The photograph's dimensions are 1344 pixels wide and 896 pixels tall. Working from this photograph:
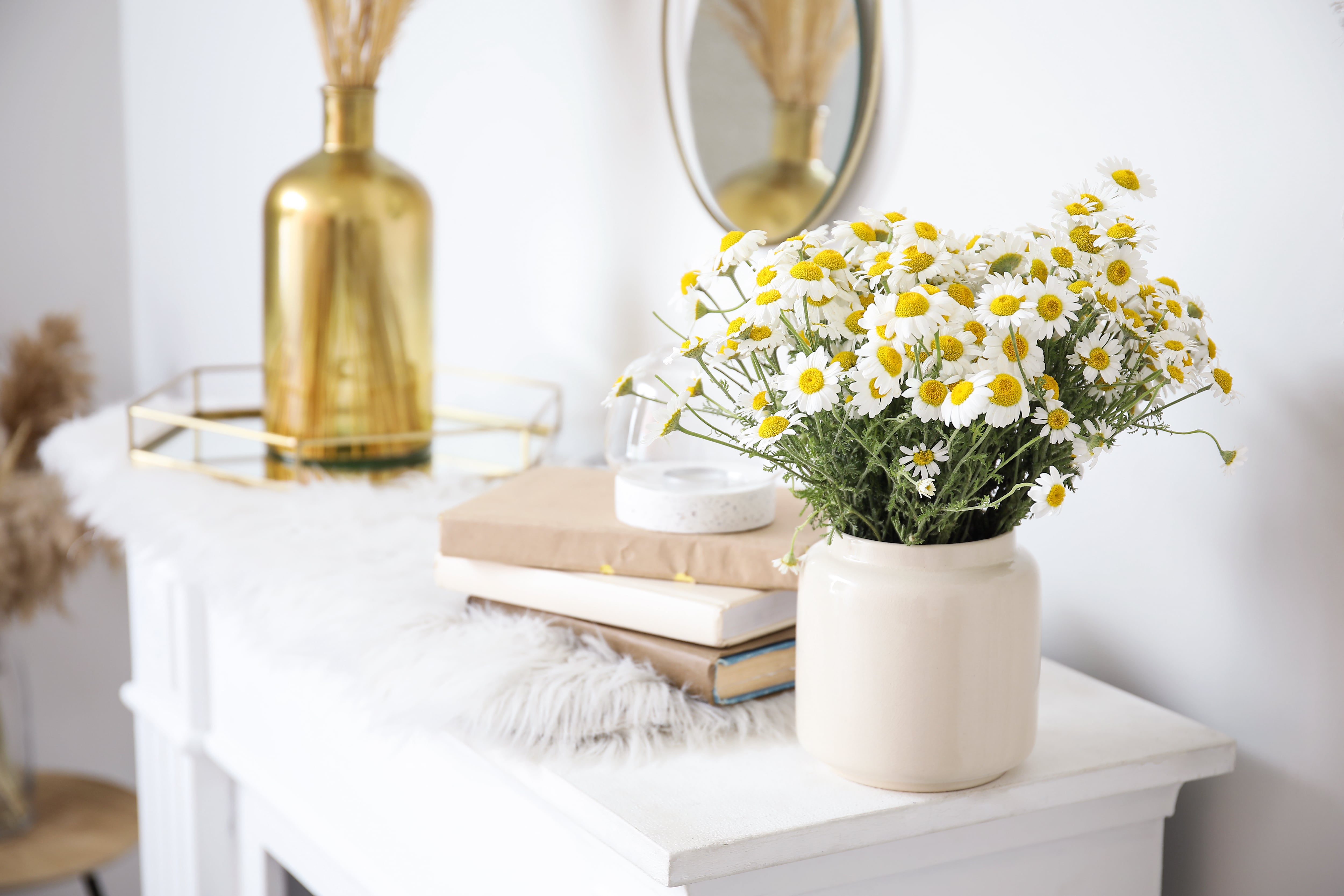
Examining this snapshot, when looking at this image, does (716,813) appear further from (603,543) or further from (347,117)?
(347,117)

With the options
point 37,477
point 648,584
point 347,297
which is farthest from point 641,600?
point 37,477

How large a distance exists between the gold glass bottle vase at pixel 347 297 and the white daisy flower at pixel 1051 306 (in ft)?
2.56

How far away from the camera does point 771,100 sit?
0.94 metres

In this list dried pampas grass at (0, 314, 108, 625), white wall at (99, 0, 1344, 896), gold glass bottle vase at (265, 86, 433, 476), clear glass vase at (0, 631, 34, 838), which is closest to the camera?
white wall at (99, 0, 1344, 896)

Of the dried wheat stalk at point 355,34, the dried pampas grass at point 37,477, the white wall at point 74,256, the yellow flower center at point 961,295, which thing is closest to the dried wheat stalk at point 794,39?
the dried wheat stalk at point 355,34

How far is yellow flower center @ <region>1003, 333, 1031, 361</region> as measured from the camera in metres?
0.46

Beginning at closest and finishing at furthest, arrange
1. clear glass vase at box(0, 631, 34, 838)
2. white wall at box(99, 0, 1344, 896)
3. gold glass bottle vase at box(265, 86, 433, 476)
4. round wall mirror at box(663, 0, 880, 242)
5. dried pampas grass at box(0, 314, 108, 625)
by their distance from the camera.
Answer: white wall at box(99, 0, 1344, 896) < round wall mirror at box(663, 0, 880, 242) < gold glass bottle vase at box(265, 86, 433, 476) < dried pampas grass at box(0, 314, 108, 625) < clear glass vase at box(0, 631, 34, 838)

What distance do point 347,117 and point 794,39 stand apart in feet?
1.59

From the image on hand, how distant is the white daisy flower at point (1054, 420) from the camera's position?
46 centimetres

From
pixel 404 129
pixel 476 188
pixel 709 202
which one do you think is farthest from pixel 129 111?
pixel 709 202

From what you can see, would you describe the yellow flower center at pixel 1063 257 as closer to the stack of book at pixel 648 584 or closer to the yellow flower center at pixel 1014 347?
the yellow flower center at pixel 1014 347

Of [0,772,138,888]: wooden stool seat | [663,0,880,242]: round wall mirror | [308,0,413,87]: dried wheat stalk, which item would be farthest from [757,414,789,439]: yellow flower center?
[0,772,138,888]: wooden stool seat

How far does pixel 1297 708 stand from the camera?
0.62 m

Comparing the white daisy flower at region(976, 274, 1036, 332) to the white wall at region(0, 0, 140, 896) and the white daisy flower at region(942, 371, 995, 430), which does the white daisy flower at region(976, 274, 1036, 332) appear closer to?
the white daisy flower at region(942, 371, 995, 430)
